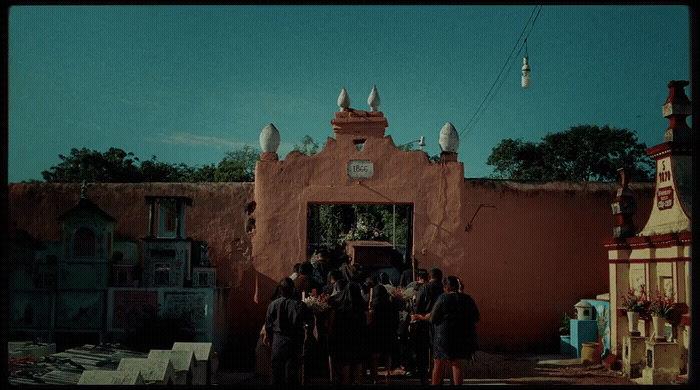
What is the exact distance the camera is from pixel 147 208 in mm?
13938

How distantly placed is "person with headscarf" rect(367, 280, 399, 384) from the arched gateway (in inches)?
137

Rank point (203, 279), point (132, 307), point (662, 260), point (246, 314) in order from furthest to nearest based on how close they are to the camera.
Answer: point (246, 314) → point (203, 279) → point (132, 307) → point (662, 260)

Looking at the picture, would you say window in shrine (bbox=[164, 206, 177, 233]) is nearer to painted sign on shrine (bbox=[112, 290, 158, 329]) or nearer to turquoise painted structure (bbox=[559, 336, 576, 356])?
painted sign on shrine (bbox=[112, 290, 158, 329])

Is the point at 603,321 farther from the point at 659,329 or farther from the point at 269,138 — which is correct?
the point at 269,138

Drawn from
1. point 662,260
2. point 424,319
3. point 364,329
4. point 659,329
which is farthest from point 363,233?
point 364,329

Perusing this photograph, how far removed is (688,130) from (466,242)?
4.42 meters

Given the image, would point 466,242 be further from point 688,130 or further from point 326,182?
point 688,130

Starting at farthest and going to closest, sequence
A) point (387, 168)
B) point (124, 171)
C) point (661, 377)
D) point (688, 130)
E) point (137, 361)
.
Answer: point (124, 171) < point (387, 168) < point (688, 130) < point (661, 377) < point (137, 361)

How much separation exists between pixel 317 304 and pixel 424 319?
146cm

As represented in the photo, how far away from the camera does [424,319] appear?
9.31 m

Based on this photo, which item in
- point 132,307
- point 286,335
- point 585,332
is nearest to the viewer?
point 286,335

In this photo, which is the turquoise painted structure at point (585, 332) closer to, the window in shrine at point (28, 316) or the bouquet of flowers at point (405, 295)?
the bouquet of flowers at point (405, 295)

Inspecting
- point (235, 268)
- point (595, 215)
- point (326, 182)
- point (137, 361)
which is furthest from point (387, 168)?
point (137, 361)

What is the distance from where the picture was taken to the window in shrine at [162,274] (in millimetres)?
11891
